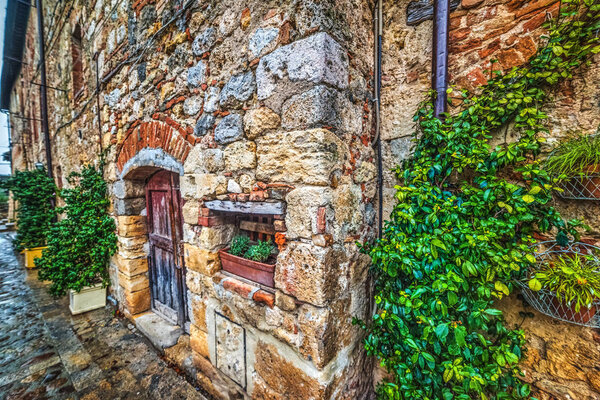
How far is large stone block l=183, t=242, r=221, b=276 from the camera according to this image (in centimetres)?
179

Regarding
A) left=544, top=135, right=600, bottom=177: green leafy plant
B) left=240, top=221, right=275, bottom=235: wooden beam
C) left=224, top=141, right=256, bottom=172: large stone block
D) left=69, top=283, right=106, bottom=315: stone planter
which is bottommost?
left=69, top=283, right=106, bottom=315: stone planter

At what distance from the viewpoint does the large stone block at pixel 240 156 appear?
57.4 inches

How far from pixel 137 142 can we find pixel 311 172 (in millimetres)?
2241

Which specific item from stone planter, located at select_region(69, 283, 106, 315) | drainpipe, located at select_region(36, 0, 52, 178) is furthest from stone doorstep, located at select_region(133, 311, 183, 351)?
drainpipe, located at select_region(36, 0, 52, 178)

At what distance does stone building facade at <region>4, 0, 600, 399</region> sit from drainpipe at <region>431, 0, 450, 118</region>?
0.28 ft

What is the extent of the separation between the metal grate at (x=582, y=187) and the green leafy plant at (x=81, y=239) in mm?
4427

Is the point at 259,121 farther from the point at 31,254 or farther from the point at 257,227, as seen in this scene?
the point at 31,254

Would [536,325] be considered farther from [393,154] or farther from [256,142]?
[256,142]

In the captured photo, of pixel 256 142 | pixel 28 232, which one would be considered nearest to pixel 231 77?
pixel 256 142

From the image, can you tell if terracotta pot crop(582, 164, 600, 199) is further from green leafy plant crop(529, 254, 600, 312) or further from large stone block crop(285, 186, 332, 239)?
large stone block crop(285, 186, 332, 239)

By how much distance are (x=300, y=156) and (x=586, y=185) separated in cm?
131

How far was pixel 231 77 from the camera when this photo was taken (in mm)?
1534

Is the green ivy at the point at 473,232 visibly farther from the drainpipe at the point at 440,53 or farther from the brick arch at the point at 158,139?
the brick arch at the point at 158,139

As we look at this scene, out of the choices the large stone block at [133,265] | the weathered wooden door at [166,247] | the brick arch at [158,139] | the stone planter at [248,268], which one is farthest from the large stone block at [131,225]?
the stone planter at [248,268]
